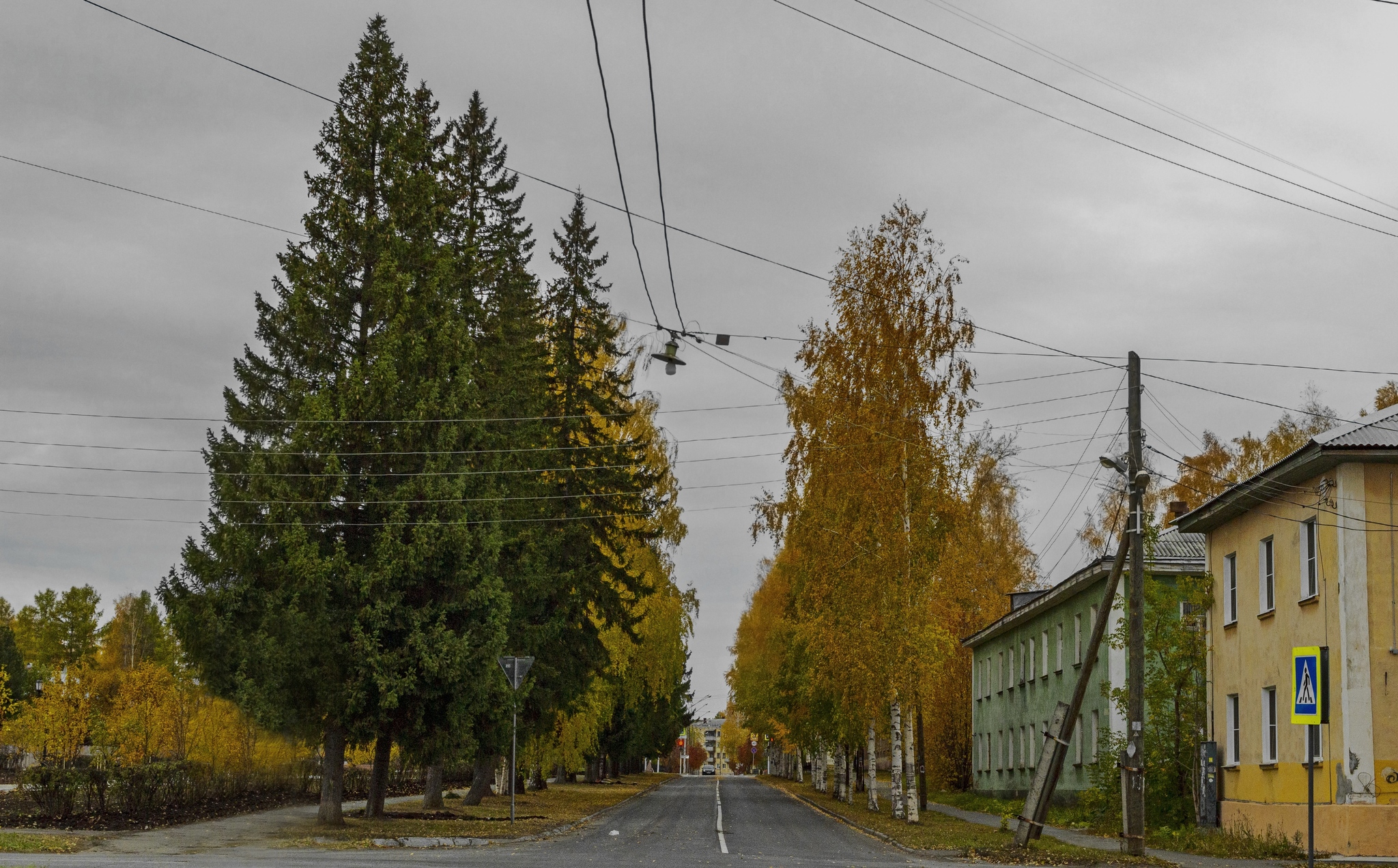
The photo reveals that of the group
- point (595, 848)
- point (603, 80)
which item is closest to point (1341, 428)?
point (595, 848)

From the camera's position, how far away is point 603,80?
45.2ft

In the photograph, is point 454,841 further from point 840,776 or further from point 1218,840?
point 840,776

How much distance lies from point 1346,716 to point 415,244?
1948 cm

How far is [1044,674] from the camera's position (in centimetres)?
4516

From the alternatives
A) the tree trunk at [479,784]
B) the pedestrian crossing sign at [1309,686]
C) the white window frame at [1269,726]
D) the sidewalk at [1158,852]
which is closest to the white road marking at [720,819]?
the tree trunk at [479,784]

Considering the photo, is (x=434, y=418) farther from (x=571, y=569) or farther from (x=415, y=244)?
(x=571, y=569)

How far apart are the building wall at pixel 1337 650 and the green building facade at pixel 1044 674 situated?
4926 millimetres

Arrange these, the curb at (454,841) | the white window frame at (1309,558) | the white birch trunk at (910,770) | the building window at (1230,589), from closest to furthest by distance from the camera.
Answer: the curb at (454,841) < the white window frame at (1309,558) < the building window at (1230,589) < the white birch trunk at (910,770)

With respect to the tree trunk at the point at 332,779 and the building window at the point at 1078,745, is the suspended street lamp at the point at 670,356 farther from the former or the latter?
the building window at the point at 1078,745

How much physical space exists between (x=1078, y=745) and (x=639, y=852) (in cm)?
2338

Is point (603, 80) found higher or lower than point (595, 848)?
higher

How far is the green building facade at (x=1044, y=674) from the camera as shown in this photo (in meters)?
36.9

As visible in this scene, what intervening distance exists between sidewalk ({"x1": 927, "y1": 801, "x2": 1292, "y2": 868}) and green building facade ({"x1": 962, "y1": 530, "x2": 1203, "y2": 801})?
7.98ft

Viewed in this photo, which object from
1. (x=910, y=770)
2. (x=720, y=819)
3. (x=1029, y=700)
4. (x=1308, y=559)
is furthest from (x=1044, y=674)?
(x=1308, y=559)
